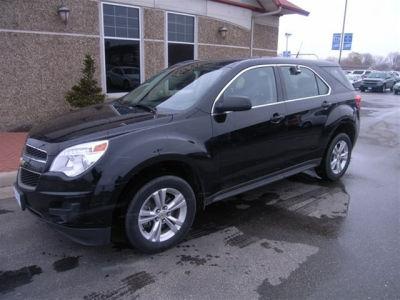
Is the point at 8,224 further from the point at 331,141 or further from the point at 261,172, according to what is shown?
the point at 331,141

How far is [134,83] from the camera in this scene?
11.1 meters

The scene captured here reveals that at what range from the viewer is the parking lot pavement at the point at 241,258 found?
10.0ft

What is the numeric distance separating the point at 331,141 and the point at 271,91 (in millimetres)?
1578

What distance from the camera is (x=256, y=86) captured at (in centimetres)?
443

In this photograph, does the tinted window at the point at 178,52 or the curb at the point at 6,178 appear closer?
the curb at the point at 6,178

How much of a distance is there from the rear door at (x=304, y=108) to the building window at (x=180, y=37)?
24.0 feet

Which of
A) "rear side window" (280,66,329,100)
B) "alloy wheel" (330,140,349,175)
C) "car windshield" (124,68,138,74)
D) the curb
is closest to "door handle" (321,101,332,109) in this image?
"rear side window" (280,66,329,100)

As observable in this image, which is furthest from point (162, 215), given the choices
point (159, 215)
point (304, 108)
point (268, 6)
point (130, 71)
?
point (268, 6)

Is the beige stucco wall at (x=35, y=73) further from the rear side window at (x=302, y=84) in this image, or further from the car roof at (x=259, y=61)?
the rear side window at (x=302, y=84)

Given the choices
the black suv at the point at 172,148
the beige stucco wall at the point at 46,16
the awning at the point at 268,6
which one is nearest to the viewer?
the black suv at the point at 172,148

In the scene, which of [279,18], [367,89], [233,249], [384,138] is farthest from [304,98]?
[367,89]

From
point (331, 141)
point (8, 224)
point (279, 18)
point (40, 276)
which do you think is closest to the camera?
point (40, 276)

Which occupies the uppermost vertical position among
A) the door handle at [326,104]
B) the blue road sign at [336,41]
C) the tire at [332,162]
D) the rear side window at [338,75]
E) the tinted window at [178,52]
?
the blue road sign at [336,41]

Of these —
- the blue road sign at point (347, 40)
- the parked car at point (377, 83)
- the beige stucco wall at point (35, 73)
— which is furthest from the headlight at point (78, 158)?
the parked car at point (377, 83)
